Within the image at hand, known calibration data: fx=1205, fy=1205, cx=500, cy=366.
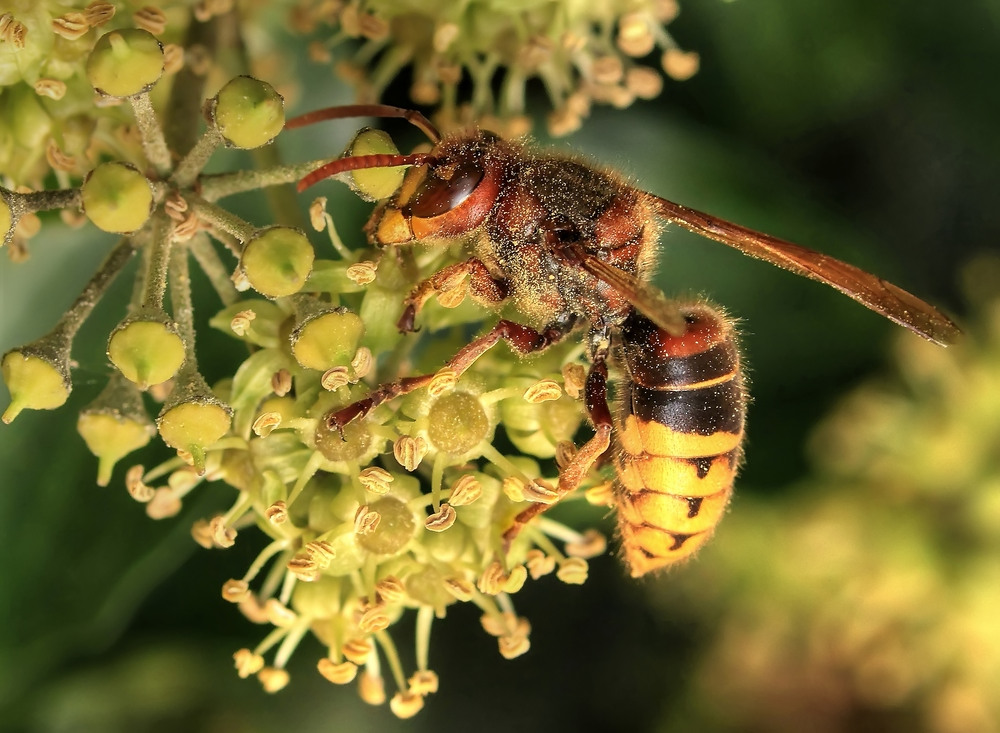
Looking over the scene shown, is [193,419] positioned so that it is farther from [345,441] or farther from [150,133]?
[150,133]

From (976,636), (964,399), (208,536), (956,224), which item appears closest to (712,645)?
(976,636)

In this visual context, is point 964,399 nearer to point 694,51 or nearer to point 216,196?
point 694,51

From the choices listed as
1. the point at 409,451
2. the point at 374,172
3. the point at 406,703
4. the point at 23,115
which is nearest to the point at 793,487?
the point at 406,703

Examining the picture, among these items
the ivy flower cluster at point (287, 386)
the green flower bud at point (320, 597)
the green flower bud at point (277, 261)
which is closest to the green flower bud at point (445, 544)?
the ivy flower cluster at point (287, 386)

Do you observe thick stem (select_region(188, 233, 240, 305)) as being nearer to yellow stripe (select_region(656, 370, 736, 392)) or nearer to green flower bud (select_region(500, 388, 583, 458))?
green flower bud (select_region(500, 388, 583, 458))

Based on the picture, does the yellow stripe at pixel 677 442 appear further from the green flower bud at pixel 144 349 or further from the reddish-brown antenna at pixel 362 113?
the green flower bud at pixel 144 349
